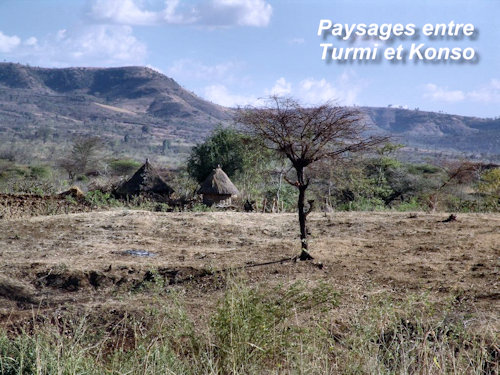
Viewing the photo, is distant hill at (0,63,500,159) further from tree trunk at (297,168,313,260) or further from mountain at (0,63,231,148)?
tree trunk at (297,168,313,260)

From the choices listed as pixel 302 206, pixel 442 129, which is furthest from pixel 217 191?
pixel 442 129

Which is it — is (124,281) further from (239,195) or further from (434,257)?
(239,195)

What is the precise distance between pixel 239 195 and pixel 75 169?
67.9ft

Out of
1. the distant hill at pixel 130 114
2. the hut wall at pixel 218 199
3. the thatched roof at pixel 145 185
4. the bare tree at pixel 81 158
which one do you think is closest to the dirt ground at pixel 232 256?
the hut wall at pixel 218 199

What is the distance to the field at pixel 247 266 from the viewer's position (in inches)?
204

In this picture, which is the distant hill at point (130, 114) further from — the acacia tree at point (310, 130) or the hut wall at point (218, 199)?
the acacia tree at point (310, 130)

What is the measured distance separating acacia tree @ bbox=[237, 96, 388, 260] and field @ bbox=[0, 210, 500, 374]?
3.16ft

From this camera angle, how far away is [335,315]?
5316 mm

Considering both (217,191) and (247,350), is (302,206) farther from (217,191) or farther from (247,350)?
(217,191)

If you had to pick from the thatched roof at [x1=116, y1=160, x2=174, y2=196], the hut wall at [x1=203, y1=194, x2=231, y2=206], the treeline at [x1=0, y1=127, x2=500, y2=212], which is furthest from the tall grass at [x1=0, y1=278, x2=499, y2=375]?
the thatched roof at [x1=116, y1=160, x2=174, y2=196]

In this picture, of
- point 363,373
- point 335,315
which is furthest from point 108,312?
point 363,373

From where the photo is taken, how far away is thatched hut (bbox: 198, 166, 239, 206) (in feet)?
43.8

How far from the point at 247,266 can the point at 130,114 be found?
9409 centimetres

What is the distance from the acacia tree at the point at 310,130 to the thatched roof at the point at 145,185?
7.39 metres
